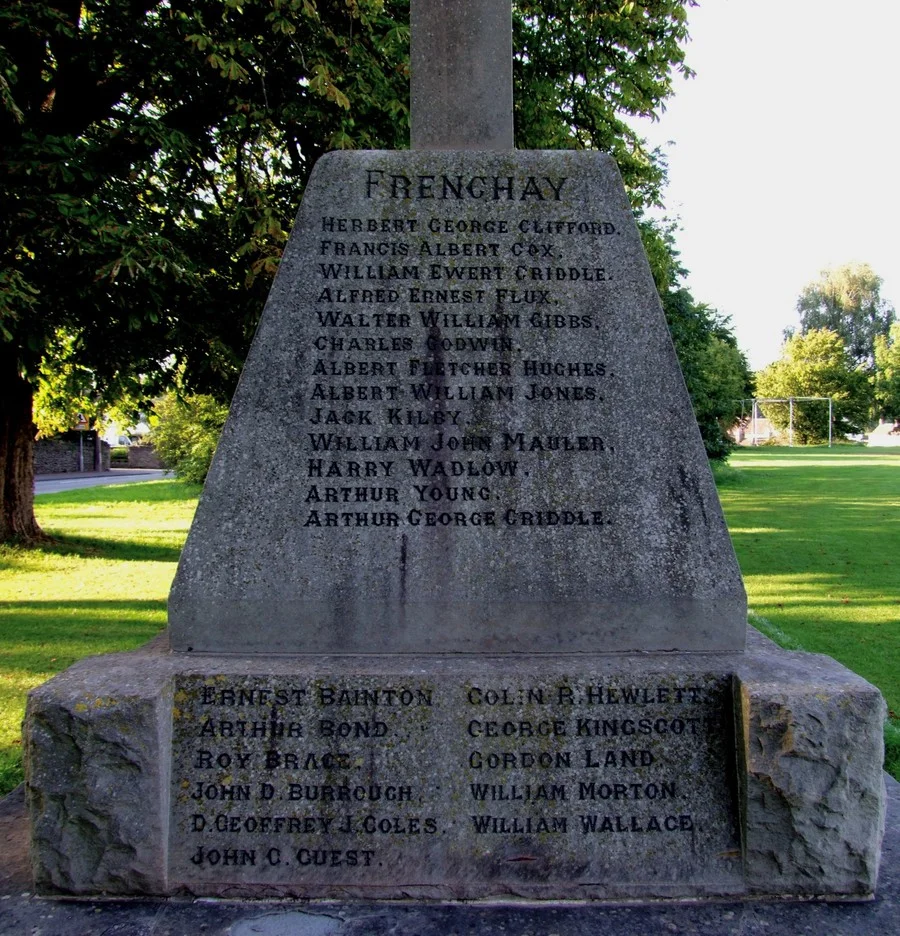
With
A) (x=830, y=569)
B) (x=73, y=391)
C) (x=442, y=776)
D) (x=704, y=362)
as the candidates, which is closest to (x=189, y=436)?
(x=73, y=391)

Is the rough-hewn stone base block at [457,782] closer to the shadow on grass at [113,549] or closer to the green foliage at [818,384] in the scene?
the shadow on grass at [113,549]

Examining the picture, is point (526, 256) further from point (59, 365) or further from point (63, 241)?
point (59, 365)

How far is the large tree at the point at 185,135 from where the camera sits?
7586 millimetres

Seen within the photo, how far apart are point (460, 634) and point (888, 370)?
75.9 m

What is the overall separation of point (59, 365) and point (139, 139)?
185 inches

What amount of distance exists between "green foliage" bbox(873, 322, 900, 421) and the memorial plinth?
244 feet

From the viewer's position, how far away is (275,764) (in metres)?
2.64

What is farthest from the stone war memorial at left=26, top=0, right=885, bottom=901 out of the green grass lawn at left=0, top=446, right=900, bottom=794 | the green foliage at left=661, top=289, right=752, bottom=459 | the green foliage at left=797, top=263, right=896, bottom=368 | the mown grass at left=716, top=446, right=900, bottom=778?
the green foliage at left=797, top=263, right=896, bottom=368

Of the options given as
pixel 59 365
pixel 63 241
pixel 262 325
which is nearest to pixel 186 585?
pixel 262 325

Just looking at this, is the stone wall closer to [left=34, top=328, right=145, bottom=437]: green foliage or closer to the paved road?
the paved road

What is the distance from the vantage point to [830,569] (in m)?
11.9

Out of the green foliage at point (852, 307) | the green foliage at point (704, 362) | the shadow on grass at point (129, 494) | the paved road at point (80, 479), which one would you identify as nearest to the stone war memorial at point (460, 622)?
the green foliage at point (704, 362)

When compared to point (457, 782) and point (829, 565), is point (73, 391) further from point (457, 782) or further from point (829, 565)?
point (829, 565)

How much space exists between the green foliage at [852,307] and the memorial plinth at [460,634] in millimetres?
78745
